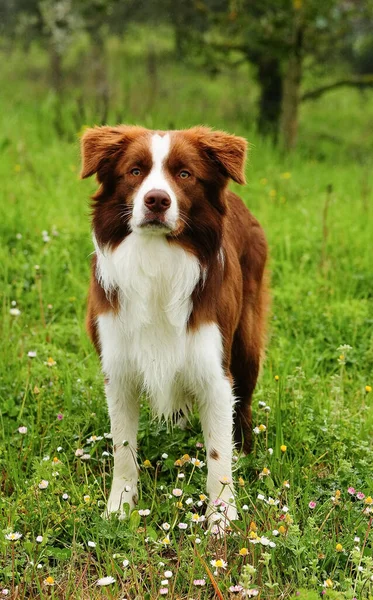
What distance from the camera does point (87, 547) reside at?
3.07 m

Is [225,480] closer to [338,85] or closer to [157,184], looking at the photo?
[157,184]

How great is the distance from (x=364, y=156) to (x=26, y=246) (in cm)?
620

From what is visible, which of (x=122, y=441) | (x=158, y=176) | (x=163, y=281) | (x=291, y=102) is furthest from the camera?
(x=291, y=102)

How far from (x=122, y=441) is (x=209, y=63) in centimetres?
753


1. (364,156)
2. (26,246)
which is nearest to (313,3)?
(364,156)

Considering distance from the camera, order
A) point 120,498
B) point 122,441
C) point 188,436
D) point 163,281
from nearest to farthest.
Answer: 1. point 163,281
2. point 120,498
3. point 122,441
4. point 188,436

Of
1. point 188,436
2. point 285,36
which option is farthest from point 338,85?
point 188,436

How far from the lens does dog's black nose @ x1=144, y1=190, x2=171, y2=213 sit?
2.84 m

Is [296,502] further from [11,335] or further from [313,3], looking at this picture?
[313,3]

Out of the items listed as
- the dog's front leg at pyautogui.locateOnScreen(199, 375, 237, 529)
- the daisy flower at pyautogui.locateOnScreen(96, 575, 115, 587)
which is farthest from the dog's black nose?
the daisy flower at pyautogui.locateOnScreen(96, 575, 115, 587)

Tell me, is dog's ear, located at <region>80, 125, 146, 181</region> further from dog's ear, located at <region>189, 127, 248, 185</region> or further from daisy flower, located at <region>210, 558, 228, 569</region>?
daisy flower, located at <region>210, 558, 228, 569</region>

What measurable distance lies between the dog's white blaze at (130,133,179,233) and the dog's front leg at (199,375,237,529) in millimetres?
789

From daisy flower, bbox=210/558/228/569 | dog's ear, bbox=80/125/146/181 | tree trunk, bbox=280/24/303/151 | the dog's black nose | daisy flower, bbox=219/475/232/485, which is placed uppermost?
tree trunk, bbox=280/24/303/151

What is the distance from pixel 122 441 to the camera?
3432mm
